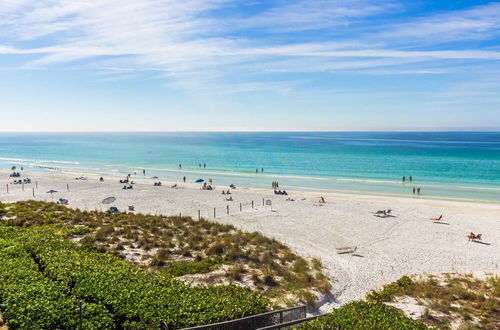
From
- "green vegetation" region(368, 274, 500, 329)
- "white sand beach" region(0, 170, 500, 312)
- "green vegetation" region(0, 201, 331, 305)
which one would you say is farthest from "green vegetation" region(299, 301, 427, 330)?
"white sand beach" region(0, 170, 500, 312)

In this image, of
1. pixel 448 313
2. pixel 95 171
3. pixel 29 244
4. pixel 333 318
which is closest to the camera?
pixel 333 318

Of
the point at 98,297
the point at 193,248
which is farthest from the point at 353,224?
the point at 98,297

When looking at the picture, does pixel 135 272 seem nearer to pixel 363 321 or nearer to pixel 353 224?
pixel 363 321

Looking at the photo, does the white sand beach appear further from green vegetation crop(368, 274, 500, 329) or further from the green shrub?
green vegetation crop(368, 274, 500, 329)

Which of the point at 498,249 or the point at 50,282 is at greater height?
the point at 50,282

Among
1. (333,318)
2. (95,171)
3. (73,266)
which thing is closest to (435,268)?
A: (333,318)

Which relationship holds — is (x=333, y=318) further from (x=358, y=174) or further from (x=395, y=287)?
(x=358, y=174)

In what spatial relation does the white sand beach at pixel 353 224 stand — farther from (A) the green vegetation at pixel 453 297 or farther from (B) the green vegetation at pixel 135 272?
(B) the green vegetation at pixel 135 272

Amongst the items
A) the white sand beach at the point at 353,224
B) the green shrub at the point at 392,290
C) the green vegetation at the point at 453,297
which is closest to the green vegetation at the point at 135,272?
the green shrub at the point at 392,290
